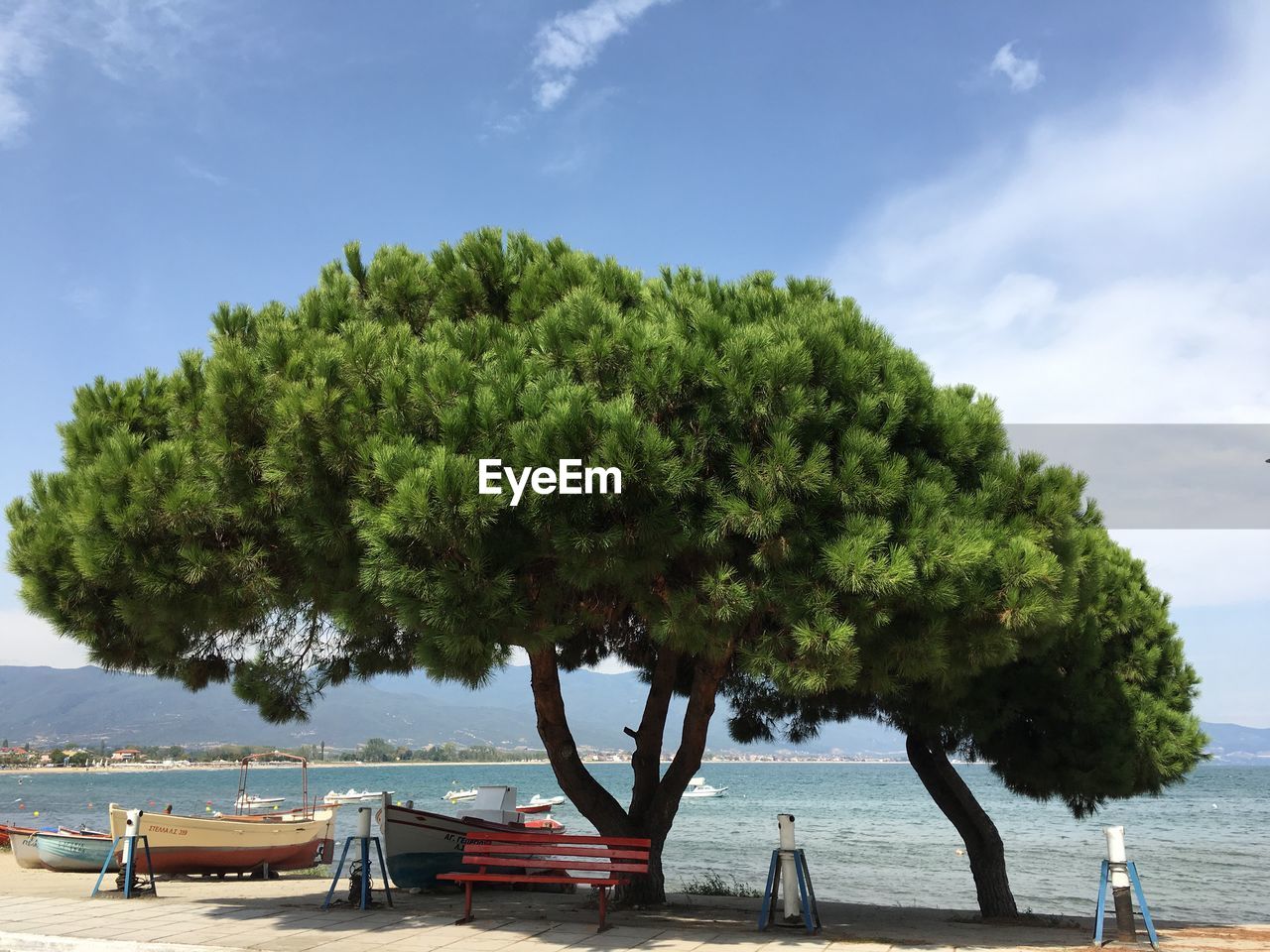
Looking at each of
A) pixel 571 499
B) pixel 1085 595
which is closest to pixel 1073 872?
pixel 1085 595

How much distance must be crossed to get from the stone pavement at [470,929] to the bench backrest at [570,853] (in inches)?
22.5

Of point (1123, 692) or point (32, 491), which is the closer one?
point (32, 491)

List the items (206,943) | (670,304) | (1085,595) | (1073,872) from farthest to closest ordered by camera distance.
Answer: (1073,872) → (1085,595) → (670,304) → (206,943)

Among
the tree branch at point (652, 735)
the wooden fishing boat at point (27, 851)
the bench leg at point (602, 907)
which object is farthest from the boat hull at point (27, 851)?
the bench leg at point (602, 907)

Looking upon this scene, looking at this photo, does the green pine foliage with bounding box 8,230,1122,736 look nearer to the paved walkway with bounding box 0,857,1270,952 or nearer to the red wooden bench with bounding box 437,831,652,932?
the red wooden bench with bounding box 437,831,652,932

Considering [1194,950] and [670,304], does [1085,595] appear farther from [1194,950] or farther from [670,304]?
[670,304]

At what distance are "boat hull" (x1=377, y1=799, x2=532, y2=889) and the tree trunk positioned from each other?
5319mm

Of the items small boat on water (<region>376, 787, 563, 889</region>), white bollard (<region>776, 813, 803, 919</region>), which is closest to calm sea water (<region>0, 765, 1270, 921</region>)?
small boat on water (<region>376, 787, 563, 889</region>)

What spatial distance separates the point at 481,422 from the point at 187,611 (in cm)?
352

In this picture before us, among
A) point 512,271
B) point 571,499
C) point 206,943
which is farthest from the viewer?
point 512,271

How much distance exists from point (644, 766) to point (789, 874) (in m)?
2.30

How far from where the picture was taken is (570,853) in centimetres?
882

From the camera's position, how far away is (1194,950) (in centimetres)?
770

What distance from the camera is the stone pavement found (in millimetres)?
7945
